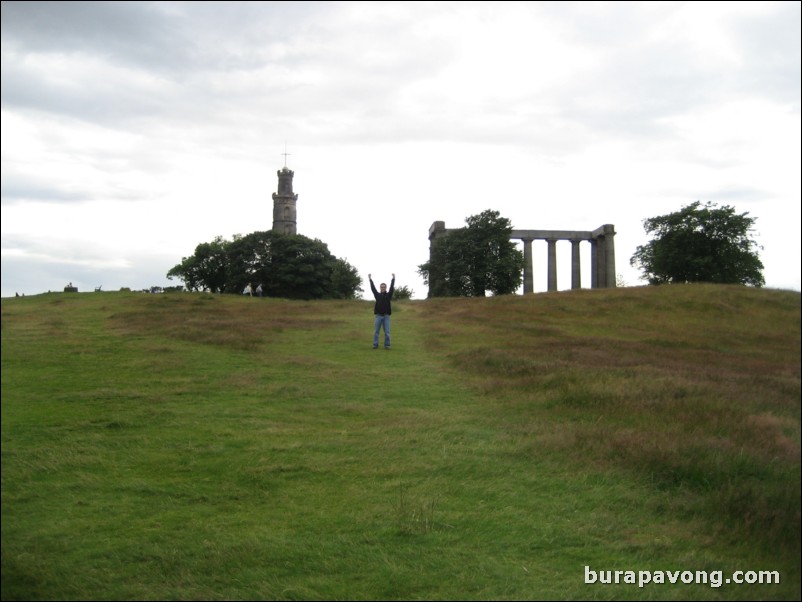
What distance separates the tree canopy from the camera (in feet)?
36.8

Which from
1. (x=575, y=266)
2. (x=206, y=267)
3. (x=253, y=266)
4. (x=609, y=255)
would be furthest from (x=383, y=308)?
(x=575, y=266)

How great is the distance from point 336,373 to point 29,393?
10460mm

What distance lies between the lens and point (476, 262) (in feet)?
198

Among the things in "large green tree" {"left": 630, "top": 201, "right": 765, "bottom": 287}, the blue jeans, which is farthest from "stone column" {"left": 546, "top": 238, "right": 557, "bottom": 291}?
"large green tree" {"left": 630, "top": 201, "right": 765, "bottom": 287}

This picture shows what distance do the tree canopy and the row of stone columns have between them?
59.9 m

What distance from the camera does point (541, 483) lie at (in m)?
9.47

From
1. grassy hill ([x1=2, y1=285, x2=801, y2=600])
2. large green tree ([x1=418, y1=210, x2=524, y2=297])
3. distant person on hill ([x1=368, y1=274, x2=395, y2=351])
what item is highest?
large green tree ([x1=418, y1=210, x2=524, y2=297])

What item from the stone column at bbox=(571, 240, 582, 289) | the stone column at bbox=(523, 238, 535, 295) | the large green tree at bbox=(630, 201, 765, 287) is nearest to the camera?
the large green tree at bbox=(630, 201, 765, 287)

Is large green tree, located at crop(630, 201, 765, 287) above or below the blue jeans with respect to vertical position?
above

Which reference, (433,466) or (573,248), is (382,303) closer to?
(433,466)

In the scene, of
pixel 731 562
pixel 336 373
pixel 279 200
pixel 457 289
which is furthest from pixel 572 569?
pixel 457 289

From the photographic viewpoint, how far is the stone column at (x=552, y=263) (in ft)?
281

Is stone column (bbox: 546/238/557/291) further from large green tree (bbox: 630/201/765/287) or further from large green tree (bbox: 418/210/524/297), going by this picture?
large green tree (bbox: 630/201/765/287)

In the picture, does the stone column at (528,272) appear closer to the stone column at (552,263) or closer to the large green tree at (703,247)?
the stone column at (552,263)
